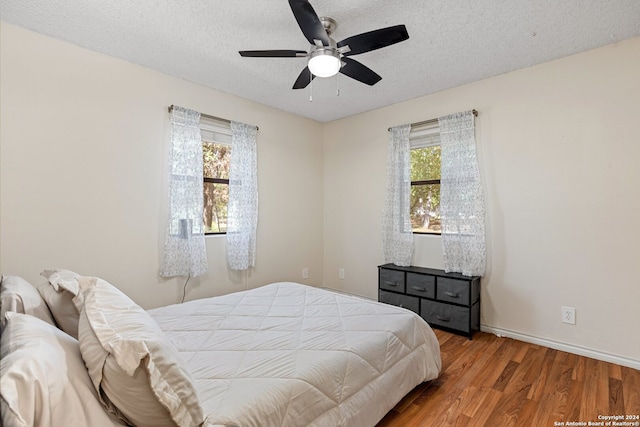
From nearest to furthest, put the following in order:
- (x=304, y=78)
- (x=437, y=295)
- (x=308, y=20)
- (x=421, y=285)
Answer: (x=308, y=20) < (x=304, y=78) < (x=437, y=295) < (x=421, y=285)

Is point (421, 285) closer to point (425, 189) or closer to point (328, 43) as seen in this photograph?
point (425, 189)

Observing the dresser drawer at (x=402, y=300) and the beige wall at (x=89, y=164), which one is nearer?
the beige wall at (x=89, y=164)

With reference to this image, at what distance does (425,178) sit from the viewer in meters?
3.58

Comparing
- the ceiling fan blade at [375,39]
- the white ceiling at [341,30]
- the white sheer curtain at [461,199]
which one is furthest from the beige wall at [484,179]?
the ceiling fan blade at [375,39]

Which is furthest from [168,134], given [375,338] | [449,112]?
[449,112]

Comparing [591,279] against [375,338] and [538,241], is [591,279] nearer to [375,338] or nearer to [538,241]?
[538,241]

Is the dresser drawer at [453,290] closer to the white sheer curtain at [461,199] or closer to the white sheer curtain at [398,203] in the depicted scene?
the white sheer curtain at [461,199]

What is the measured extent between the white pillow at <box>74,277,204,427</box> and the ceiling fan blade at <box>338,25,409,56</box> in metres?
1.89

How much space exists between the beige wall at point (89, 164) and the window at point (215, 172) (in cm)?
15

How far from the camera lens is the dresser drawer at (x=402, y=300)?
126 inches

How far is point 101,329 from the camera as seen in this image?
93 cm

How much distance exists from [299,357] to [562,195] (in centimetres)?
267

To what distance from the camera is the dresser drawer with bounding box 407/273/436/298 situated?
3.10 meters

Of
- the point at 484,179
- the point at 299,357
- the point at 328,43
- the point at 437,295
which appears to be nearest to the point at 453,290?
the point at 437,295
